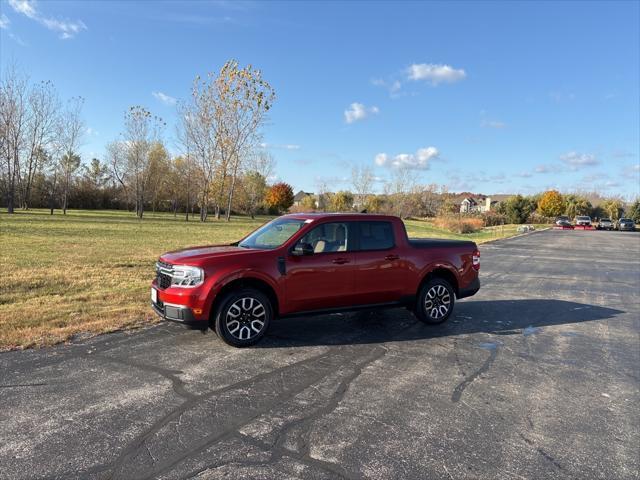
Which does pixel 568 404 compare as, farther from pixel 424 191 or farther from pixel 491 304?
pixel 424 191

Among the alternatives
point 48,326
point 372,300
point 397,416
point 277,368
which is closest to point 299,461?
point 397,416

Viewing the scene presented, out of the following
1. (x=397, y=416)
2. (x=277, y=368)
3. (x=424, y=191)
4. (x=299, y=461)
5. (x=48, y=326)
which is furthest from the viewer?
(x=424, y=191)

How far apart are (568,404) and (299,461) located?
2832 mm

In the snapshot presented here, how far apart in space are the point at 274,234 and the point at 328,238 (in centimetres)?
80

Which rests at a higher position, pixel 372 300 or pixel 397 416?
pixel 372 300

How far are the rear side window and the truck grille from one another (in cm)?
262

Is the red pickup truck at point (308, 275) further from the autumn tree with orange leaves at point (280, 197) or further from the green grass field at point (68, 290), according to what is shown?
the autumn tree with orange leaves at point (280, 197)

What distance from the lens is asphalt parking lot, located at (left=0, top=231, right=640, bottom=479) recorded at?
3174 mm

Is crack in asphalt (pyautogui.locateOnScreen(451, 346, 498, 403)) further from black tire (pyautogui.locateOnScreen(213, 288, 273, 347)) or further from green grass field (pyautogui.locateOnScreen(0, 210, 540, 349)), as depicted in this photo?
green grass field (pyautogui.locateOnScreen(0, 210, 540, 349))

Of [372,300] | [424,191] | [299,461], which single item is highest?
[424,191]

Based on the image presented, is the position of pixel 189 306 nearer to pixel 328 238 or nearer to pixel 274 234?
pixel 274 234

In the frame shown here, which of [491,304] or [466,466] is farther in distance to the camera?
[491,304]

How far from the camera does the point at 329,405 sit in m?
4.09

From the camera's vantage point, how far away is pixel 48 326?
6.26 m
